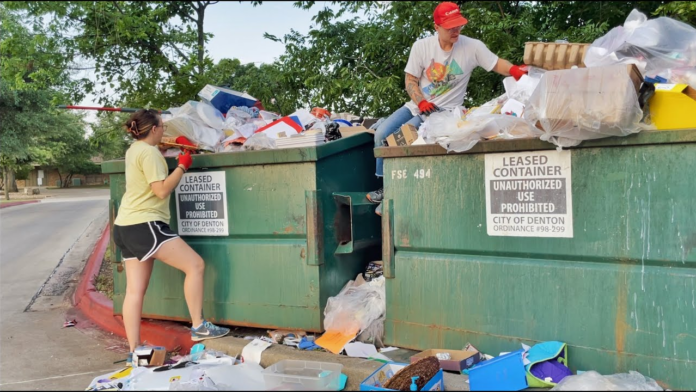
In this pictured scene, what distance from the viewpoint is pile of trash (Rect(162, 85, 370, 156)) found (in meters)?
3.83

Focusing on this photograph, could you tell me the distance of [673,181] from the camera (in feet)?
8.23

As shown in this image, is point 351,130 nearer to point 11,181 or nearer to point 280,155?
point 280,155

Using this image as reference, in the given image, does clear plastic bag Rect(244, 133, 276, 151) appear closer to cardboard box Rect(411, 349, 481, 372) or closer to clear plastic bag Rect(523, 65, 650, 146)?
cardboard box Rect(411, 349, 481, 372)

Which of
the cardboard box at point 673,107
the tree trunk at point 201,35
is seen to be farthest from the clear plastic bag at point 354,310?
the tree trunk at point 201,35

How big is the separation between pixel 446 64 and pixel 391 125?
2.10 feet

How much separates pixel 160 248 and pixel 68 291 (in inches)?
137

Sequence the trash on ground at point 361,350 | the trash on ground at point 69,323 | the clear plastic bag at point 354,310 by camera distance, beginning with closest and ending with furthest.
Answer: the trash on ground at point 361,350
the clear plastic bag at point 354,310
the trash on ground at point 69,323

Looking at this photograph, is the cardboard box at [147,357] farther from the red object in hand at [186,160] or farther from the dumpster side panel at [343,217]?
the red object in hand at [186,160]

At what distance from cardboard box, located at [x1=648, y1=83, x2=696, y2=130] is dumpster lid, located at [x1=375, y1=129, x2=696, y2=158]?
0.23 ft

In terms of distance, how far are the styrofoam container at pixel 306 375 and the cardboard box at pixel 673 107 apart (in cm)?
193

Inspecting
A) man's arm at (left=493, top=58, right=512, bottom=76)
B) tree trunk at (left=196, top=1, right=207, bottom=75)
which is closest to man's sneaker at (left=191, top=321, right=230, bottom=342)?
man's arm at (left=493, top=58, right=512, bottom=76)

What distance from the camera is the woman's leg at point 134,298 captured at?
3.54 metres

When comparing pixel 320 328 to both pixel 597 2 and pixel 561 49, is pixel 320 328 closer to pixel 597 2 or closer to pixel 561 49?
pixel 561 49

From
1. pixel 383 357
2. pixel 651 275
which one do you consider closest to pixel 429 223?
pixel 383 357
